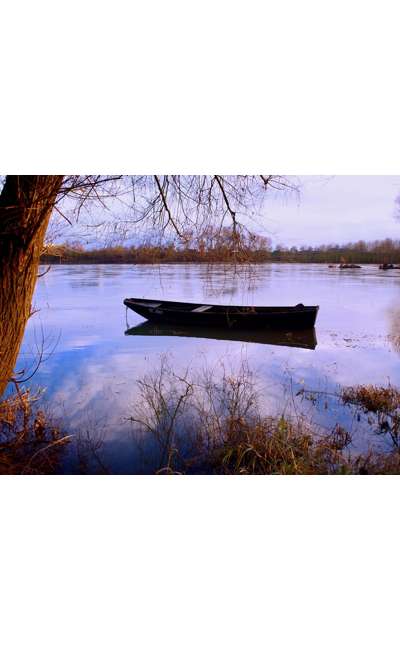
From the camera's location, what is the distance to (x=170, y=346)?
10.5 ft

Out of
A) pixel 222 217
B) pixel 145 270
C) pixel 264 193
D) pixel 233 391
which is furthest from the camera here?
pixel 233 391

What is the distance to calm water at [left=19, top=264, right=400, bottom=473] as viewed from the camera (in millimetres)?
2365

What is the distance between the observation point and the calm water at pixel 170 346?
2.37 meters

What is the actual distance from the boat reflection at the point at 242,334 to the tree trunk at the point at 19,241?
5.77ft

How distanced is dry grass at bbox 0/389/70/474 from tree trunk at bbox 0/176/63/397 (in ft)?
2.46

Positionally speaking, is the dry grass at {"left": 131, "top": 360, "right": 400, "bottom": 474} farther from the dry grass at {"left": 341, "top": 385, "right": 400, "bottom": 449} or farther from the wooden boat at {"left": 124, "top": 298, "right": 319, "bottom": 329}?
the wooden boat at {"left": 124, "top": 298, "right": 319, "bottom": 329}

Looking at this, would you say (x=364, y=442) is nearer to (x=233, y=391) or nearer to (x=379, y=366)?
(x=379, y=366)

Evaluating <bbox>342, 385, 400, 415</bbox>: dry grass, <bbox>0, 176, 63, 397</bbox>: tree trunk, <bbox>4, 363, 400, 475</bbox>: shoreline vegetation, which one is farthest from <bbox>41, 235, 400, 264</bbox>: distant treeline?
<bbox>342, 385, 400, 415</bbox>: dry grass

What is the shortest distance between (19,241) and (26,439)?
144 centimetres

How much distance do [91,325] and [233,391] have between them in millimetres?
1261

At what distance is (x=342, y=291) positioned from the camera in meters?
2.79
